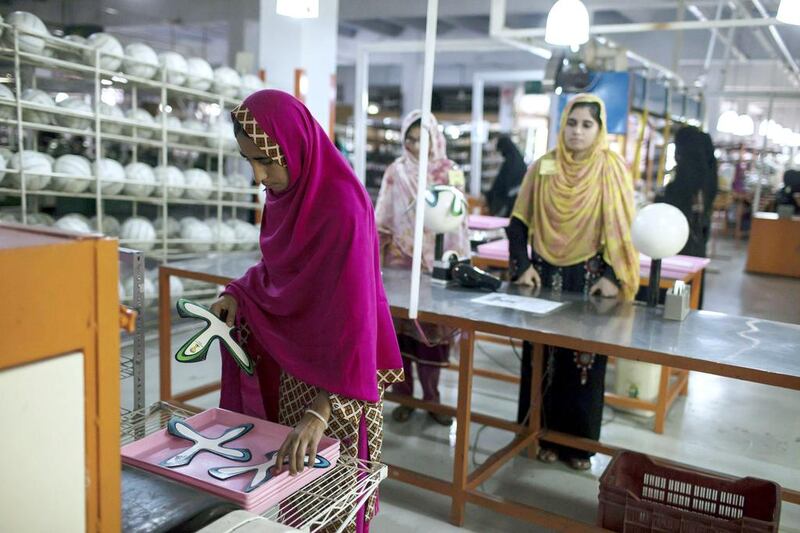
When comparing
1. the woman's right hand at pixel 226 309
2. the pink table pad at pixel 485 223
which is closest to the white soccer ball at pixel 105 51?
the pink table pad at pixel 485 223

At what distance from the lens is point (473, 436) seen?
3236 mm

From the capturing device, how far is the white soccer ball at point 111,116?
4024 millimetres

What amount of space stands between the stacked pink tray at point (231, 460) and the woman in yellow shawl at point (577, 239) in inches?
66.4

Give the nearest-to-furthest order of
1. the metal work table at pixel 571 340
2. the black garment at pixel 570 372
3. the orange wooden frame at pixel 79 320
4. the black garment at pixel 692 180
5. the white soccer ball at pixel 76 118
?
the orange wooden frame at pixel 79 320 < the metal work table at pixel 571 340 < the black garment at pixel 570 372 < the white soccer ball at pixel 76 118 < the black garment at pixel 692 180

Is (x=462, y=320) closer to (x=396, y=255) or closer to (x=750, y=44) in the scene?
(x=396, y=255)

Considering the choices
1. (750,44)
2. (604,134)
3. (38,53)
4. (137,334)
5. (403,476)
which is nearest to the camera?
(137,334)

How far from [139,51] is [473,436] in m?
3.09

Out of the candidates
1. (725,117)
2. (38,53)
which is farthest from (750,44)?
(38,53)

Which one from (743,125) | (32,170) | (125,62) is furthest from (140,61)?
(743,125)

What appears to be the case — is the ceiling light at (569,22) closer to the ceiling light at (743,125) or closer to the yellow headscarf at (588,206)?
the yellow headscarf at (588,206)

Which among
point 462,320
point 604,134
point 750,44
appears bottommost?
point 462,320

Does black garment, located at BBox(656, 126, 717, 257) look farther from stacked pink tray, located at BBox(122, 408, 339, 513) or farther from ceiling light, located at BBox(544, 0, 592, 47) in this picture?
stacked pink tray, located at BBox(122, 408, 339, 513)

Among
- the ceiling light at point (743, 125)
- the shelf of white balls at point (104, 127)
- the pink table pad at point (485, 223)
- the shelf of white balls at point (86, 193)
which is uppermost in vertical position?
the ceiling light at point (743, 125)

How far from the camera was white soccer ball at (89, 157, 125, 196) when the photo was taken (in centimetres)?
398
